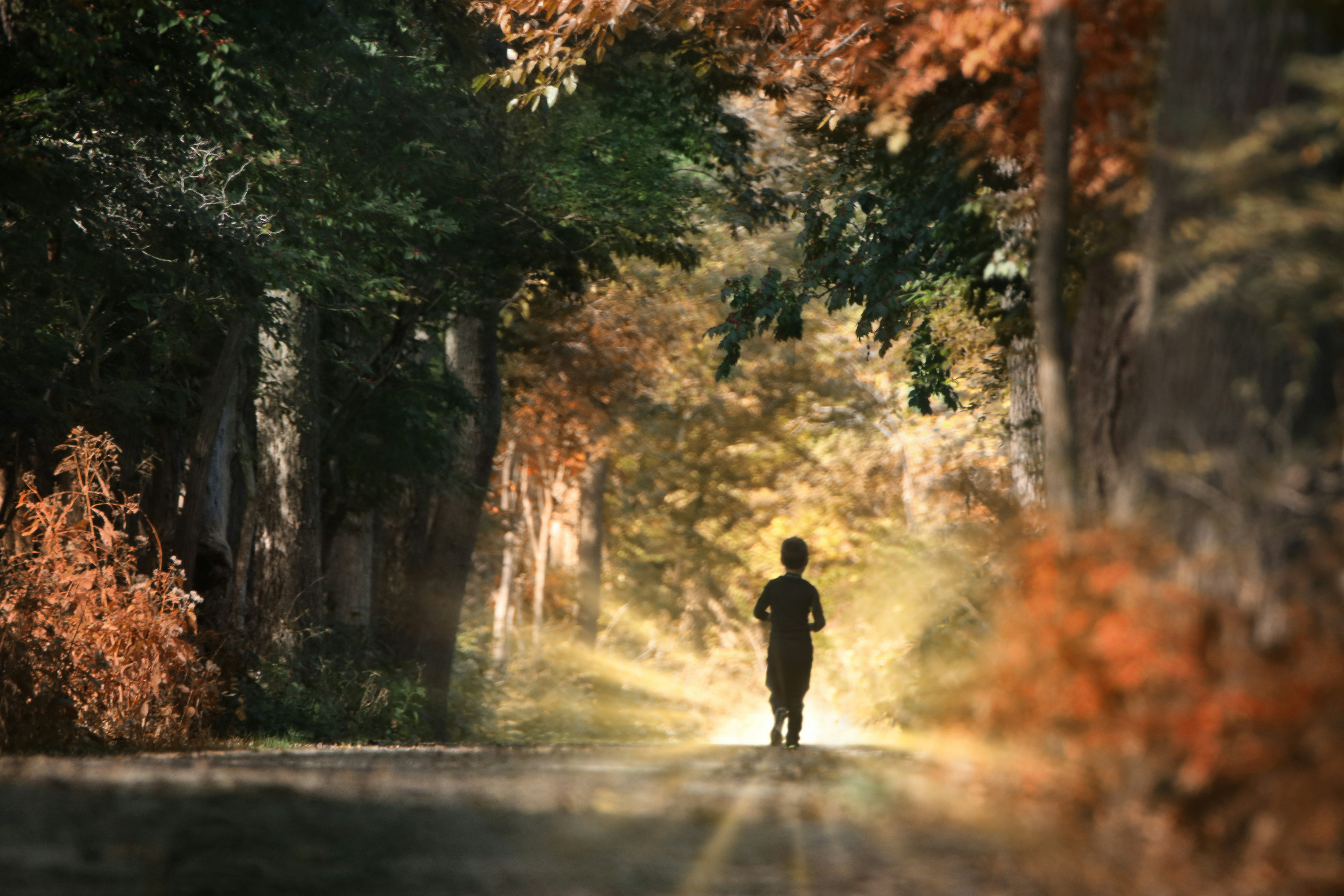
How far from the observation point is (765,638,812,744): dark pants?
12133 mm

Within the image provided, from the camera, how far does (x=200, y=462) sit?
15852mm

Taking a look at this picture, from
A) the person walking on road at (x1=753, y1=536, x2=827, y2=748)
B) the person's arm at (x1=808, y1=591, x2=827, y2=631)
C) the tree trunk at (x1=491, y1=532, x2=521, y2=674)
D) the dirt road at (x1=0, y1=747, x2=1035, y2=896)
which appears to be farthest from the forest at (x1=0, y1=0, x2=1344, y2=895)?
the person walking on road at (x1=753, y1=536, x2=827, y2=748)

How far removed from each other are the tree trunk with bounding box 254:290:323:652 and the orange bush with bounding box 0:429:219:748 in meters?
5.35

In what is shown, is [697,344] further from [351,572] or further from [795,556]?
[795,556]

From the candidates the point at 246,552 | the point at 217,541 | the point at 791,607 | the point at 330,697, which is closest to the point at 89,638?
the point at 791,607

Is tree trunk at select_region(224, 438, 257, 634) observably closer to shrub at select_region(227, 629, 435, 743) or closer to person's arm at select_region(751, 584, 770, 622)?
shrub at select_region(227, 629, 435, 743)

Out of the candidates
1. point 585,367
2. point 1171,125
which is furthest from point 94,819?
point 585,367

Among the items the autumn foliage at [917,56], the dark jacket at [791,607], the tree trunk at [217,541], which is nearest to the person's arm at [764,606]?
the dark jacket at [791,607]

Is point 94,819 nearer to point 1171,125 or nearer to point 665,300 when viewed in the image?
point 1171,125

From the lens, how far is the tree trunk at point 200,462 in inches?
616

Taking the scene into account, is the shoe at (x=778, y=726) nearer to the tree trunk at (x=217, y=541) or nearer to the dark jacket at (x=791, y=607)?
the dark jacket at (x=791, y=607)

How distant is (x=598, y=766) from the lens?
28.9 ft

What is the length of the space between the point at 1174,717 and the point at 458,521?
1802cm

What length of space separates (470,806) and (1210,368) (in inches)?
129
